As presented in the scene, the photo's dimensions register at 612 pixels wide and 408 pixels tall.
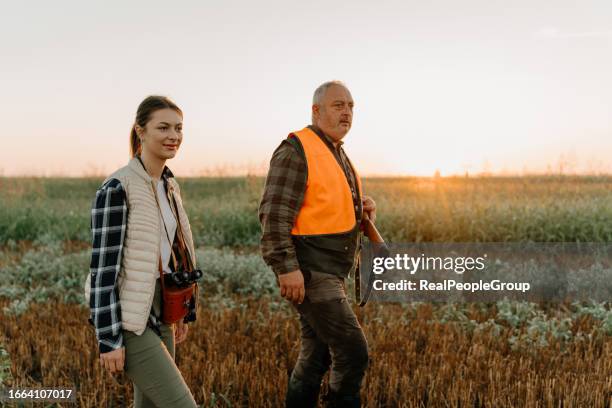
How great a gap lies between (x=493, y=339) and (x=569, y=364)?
808 millimetres

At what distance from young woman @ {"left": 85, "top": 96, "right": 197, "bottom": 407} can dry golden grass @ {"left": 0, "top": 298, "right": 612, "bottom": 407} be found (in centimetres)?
185

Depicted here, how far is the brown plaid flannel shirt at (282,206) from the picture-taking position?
3.43m

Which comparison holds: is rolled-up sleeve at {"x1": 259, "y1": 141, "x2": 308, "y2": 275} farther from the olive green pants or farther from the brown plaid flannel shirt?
the olive green pants

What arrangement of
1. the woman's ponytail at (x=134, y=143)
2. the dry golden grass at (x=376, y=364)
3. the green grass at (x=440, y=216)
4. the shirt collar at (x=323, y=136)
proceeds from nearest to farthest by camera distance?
the woman's ponytail at (x=134, y=143), the shirt collar at (x=323, y=136), the dry golden grass at (x=376, y=364), the green grass at (x=440, y=216)

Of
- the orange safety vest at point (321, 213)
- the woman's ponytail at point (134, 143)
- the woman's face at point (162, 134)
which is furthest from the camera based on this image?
the orange safety vest at point (321, 213)

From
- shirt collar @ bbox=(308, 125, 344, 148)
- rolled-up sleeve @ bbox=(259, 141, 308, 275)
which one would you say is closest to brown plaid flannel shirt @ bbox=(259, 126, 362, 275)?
rolled-up sleeve @ bbox=(259, 141, 308, 275)

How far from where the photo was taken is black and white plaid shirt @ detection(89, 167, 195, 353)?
8.83ft

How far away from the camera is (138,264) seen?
2783 mm

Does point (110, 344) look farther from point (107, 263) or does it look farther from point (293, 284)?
point (293, 284)

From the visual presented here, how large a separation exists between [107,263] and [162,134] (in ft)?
2.17

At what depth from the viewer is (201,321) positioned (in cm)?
676

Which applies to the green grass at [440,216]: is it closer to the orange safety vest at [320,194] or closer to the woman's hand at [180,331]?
the orange safety vest at [320,194]

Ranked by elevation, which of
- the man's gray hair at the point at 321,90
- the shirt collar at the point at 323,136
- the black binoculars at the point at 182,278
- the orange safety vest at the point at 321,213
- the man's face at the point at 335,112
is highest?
the man's gray hair at the point at 321,90

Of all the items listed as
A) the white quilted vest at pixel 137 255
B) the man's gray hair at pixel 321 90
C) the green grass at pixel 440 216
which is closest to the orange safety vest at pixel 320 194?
the man's gray hair at pixel 321 90
